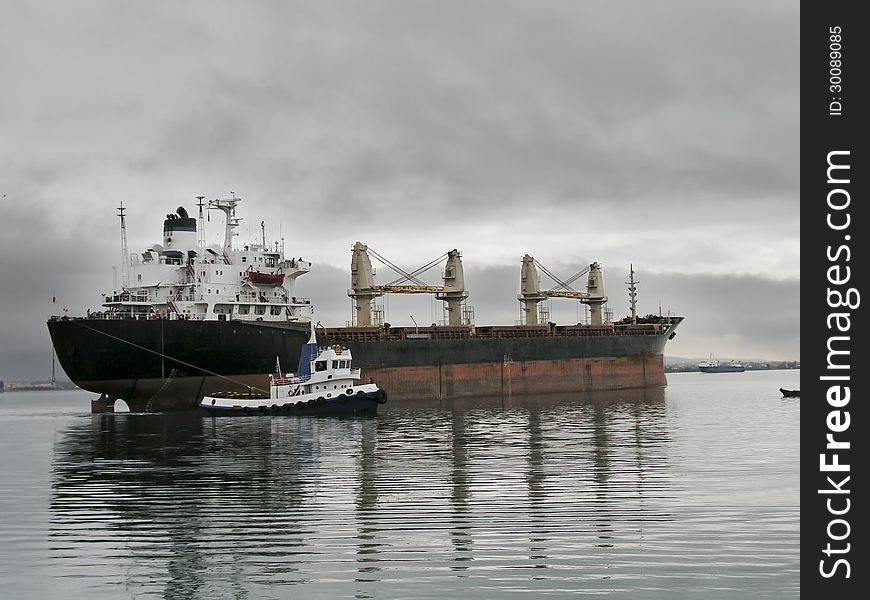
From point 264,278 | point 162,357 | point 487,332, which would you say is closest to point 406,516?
point 162,357

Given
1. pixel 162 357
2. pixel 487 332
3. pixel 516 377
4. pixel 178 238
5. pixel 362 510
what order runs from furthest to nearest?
pixel 487 332 → pixel 516 377 → pixel 178 238 → pixel 162 357 → pixel 362 510

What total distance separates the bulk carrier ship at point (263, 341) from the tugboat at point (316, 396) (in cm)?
359

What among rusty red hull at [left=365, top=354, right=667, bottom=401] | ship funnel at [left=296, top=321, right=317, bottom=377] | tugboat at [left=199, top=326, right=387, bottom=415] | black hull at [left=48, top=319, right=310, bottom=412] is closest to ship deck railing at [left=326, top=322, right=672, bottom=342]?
rusty red hull at [left=365, top=354, right=667, bottom=401]

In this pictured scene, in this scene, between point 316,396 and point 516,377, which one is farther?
point 516,377

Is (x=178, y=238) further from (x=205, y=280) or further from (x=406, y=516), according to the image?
(x=406, y=516)

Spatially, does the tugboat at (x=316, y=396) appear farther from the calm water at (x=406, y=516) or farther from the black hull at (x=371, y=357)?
the calm water at (x=406, y=516)

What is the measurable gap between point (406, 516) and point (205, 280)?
110 ft

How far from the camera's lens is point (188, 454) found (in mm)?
25641

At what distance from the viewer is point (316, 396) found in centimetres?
3812

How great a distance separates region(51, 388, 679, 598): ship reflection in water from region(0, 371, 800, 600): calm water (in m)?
0.05

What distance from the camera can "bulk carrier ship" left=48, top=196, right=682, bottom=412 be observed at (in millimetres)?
41219
